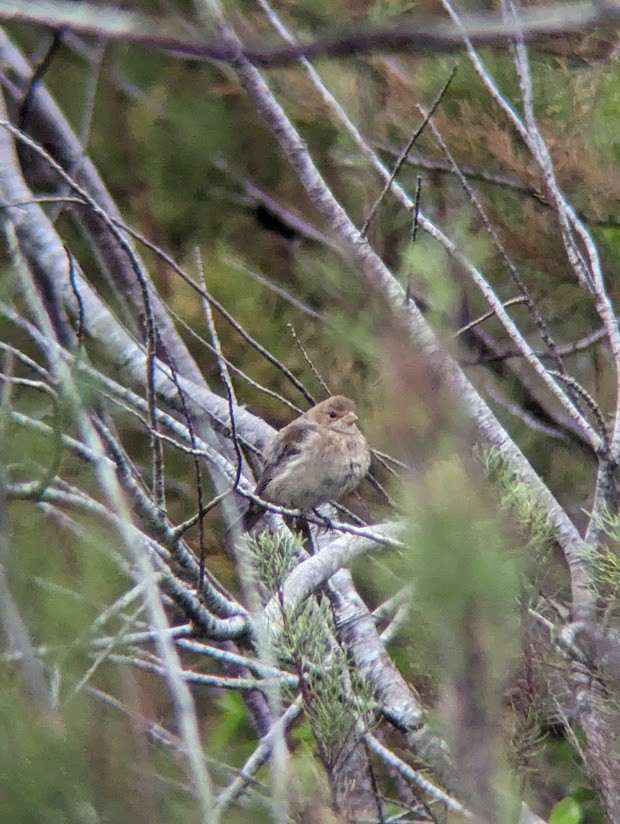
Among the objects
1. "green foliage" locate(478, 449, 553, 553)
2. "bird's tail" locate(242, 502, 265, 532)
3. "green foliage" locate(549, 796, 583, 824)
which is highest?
"green foliage" locate(478, 449, 553, 553)

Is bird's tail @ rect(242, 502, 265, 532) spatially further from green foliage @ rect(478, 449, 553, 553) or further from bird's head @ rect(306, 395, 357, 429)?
green foliage @ rect(478, 449, 553, 553)

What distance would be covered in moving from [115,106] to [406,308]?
19.7 ft

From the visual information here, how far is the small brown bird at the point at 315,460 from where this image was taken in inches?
193

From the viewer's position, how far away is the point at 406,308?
67.2 inches

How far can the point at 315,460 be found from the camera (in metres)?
4.95

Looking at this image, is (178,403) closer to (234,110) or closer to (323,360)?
(323,360)

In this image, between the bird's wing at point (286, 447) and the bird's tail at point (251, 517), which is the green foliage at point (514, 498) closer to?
the bird's tail at point (251, 517)

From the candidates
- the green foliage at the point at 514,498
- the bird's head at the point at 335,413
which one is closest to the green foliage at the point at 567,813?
the green foliage at the point at 514,498

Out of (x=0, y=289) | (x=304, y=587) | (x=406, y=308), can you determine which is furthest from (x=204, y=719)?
(x=406, y=308)

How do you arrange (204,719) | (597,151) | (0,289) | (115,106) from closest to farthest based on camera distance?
(0,289) → (597,151) → (204,719) → (115,106)

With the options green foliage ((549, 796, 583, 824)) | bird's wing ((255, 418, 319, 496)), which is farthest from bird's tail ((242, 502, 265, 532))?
green foliage ((549, 796, 583, 824))

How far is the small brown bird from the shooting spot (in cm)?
490

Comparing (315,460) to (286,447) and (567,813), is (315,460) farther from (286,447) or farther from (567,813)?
(567,813)

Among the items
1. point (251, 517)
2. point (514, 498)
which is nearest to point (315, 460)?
point (251, 517)
